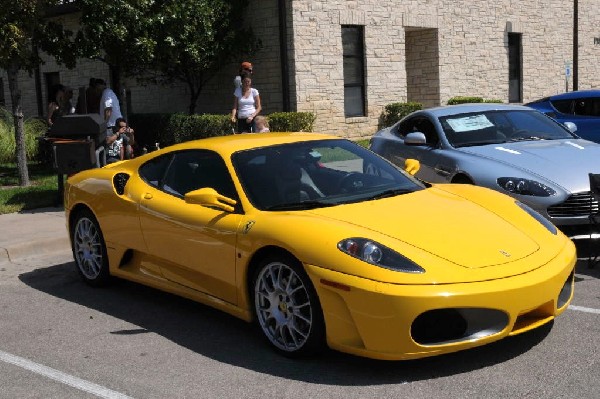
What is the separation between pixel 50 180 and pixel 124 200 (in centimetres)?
804

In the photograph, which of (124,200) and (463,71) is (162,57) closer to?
(463,71)

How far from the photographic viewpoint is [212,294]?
5375mm

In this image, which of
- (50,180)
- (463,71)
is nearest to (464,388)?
(50,180)

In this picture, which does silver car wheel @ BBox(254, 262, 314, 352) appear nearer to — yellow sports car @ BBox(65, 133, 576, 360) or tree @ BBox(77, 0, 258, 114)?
yellow sports car @ BBox(65, 133, 576, 360)

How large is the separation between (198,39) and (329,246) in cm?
1292

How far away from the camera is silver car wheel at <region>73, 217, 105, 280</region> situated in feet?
22.0

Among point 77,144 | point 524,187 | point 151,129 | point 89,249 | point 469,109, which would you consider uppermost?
point 469,109

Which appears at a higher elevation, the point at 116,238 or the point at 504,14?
the point at 504,14

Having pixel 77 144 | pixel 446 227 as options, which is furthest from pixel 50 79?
pixel 446 227

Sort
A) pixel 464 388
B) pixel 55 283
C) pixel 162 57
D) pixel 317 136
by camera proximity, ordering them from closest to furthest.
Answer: pixel 464 388, pixel 317 136, pixel 55 283, pixel 162 57

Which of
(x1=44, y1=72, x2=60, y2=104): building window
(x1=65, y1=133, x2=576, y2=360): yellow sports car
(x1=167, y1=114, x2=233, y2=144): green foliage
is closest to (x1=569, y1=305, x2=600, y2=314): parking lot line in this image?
(x1=65, y1=133, x2=576, y2=360): yellow sports car

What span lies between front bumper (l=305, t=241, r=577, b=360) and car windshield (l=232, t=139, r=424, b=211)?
0.90 metres

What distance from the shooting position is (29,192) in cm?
1201

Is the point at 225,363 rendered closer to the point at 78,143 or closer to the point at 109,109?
the point at 78,143
